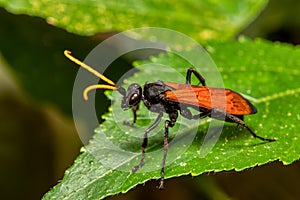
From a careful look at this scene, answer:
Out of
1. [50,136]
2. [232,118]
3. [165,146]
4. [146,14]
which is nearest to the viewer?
[165,146]

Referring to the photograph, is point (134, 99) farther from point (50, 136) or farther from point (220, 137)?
point (50, 136)

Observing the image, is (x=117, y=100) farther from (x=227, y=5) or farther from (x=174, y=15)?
(x=227, y=5)

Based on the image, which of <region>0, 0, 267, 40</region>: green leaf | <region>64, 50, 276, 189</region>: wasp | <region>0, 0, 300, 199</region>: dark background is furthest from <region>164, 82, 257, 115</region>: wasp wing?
<region>0, 0, 267, 40</region>: green leaf

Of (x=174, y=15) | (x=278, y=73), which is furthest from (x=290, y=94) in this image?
(x=174, y=15)

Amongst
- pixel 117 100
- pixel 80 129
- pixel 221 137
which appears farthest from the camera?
Result: pixel 80 129

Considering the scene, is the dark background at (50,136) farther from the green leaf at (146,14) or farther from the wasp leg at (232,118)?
the wasp leg at (232,118)

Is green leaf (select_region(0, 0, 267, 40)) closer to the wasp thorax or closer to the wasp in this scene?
the wasp

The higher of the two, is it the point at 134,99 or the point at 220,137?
the point at 134,99

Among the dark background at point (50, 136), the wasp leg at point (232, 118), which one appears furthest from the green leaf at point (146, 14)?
the wasp leg at point (232, 118)

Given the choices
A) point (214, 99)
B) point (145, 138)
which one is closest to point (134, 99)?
point (145, 138)
